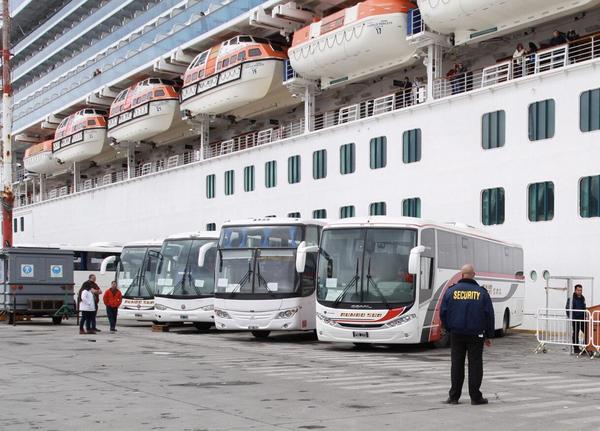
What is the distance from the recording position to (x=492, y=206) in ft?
78.7

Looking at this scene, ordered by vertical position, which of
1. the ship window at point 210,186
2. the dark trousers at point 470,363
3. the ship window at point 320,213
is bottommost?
the dark trousers at point 470,363

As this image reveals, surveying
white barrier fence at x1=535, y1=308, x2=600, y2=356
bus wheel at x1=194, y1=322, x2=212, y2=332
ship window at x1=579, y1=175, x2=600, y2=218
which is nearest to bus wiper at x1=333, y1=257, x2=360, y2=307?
white barrier fence at x1=535, y1=308, x2=600, y2=356

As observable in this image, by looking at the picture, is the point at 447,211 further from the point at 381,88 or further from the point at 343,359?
the point at 343,359

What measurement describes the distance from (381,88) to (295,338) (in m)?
13.4

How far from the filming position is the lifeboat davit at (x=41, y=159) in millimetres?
55531

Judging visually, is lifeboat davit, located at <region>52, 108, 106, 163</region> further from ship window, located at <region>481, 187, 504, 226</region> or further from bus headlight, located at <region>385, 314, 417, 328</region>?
bus headlight, located at <region>385, 314, 417, 328</region>

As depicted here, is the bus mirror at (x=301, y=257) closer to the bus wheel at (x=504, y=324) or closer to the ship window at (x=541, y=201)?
the bus wheel at (x=504, y=324)

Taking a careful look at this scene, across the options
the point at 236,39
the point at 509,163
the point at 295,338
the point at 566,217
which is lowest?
the point at 295,338

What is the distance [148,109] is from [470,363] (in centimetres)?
3401

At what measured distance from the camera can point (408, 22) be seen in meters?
27.2

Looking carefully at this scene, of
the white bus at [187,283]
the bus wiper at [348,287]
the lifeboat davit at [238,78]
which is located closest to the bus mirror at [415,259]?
the bus wiper at [348,287]

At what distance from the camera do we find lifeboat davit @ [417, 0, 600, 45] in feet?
76.1

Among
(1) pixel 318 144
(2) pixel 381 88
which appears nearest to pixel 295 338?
(1) pixel 318 144

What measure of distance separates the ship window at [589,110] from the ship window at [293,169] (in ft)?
42.5
